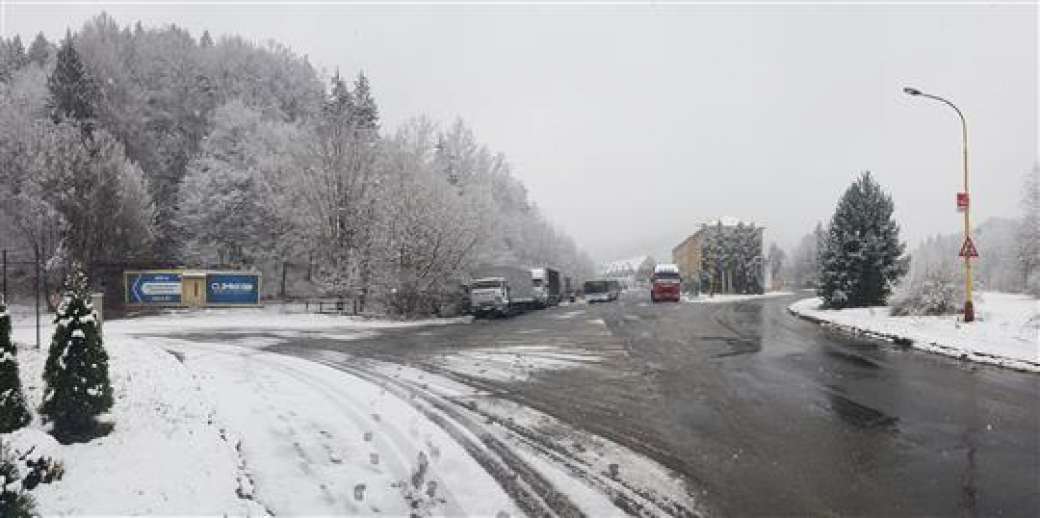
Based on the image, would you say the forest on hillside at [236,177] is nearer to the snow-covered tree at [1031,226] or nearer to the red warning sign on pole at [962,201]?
the red warning sign on pole at [962,201]

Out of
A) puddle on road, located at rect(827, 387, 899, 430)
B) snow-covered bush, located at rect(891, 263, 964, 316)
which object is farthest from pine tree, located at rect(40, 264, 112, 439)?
snow-covered bush, located at rect(891, 263, 964, 316)

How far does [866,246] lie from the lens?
30000 mm

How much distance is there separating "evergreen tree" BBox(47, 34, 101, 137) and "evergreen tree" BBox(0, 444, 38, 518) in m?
55.9

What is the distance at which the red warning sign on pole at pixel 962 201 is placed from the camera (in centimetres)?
2080

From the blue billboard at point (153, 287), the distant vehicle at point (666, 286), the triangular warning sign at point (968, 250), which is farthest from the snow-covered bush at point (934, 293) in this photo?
the blue billboard at point (153, 287)

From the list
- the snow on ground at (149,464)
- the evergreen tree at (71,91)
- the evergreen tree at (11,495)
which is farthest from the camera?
the evergreen tree at (71,91)

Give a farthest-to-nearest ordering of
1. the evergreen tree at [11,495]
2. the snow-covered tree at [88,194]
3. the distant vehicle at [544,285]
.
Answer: the distant vehicle at [544,285] → the snow-covered tree at [88,194] → the evergreen tree at [11,495]

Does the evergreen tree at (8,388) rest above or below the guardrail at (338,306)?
above

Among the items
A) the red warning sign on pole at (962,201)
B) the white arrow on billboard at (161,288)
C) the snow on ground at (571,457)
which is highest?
the red warning sign on pole at (962,201)

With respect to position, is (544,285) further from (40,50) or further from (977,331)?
(40,50)

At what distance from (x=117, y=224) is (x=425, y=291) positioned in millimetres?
23688

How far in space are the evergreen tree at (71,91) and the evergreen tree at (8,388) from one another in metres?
53.8

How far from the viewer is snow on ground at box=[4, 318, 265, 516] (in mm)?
5039

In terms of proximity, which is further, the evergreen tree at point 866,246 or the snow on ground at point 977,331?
the evergreen tree at point 866,246
